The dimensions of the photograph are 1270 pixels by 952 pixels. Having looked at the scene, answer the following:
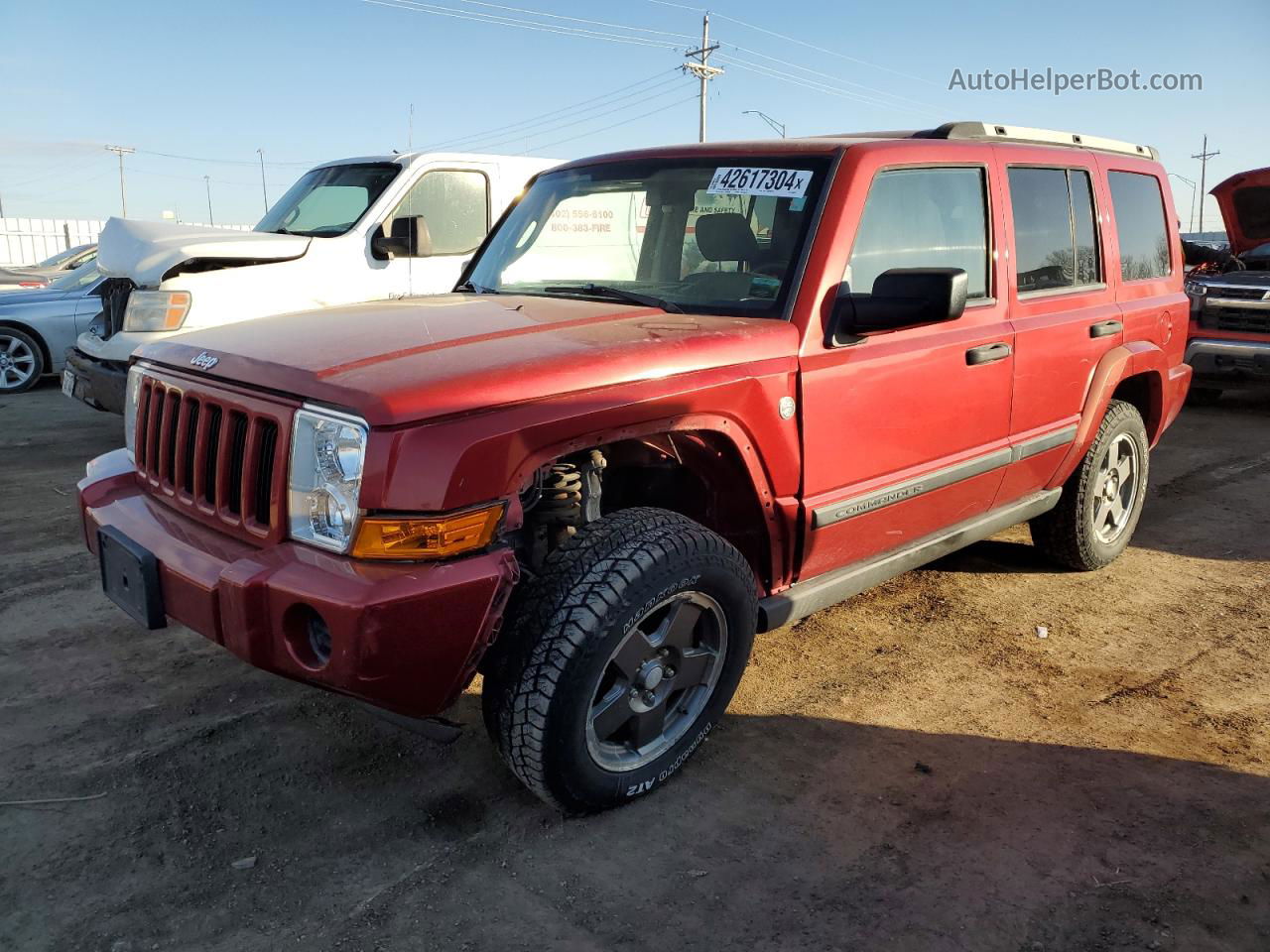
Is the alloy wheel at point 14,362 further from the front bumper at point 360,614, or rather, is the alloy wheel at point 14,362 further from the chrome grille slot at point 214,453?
the front bumper at point 360,614

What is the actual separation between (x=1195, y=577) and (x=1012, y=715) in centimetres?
195

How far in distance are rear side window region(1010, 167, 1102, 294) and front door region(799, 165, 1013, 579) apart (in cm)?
23

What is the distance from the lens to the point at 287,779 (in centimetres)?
288

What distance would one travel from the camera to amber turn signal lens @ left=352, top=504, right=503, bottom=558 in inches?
89.0

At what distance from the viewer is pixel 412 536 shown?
2270mm

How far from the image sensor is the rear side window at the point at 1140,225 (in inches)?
175

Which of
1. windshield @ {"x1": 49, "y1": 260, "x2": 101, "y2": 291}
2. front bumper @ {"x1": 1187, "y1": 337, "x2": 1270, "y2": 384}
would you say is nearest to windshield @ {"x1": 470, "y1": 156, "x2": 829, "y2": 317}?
front bumper @ {"x1": 1187, "y1": 337, "x2": 1270, "y2": 384}

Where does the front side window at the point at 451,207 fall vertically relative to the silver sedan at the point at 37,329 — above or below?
above

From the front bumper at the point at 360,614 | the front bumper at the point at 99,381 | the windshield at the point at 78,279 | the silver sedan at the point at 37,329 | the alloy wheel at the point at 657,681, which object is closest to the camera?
the front bumper at the point at 360,614

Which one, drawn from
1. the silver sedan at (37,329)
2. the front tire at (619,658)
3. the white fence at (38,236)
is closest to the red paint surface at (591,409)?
the front tire at (619,658)

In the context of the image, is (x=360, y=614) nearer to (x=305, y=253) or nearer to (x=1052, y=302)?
(x=1052, y=302)

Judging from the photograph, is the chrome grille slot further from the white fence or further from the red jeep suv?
the white fence

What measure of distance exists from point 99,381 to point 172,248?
0.98 meters

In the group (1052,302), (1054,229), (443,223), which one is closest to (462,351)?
(1052,302)
